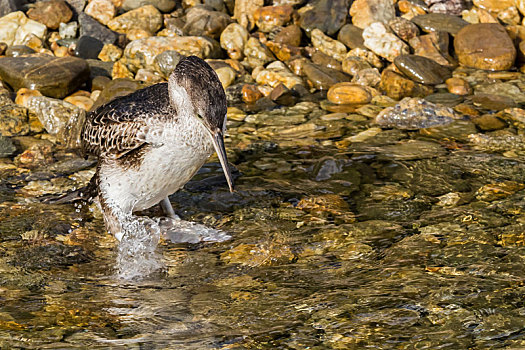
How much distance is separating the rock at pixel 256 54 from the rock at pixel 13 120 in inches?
143

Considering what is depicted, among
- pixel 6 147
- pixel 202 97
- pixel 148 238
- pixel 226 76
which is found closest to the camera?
pixel 202 97

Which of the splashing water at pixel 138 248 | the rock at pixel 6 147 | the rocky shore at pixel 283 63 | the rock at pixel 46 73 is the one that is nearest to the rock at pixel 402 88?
the rocky shore at pixel 283 63

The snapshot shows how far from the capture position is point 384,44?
10695 mm

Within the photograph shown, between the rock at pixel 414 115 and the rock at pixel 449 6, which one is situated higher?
the rock at pixel 449 6

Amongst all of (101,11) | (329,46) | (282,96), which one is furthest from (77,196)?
(101,11)

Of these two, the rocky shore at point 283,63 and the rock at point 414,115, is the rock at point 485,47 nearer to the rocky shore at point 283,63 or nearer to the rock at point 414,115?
the rocky shore at point 283,63

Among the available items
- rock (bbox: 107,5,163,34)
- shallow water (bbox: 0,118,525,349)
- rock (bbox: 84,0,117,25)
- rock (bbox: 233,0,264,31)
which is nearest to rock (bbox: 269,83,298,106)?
shallow water (bbox: 0,118,525,349)

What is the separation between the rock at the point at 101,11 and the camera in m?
11.5

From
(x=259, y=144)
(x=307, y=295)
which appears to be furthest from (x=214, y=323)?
(x=259, y=144)

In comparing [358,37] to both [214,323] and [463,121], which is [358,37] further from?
[214,323]

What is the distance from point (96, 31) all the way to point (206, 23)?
5.90 feet

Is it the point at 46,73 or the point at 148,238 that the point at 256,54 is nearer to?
the point at 46,73

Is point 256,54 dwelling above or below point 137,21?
below

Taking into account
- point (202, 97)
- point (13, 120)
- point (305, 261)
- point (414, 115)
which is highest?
point (202, 97)
